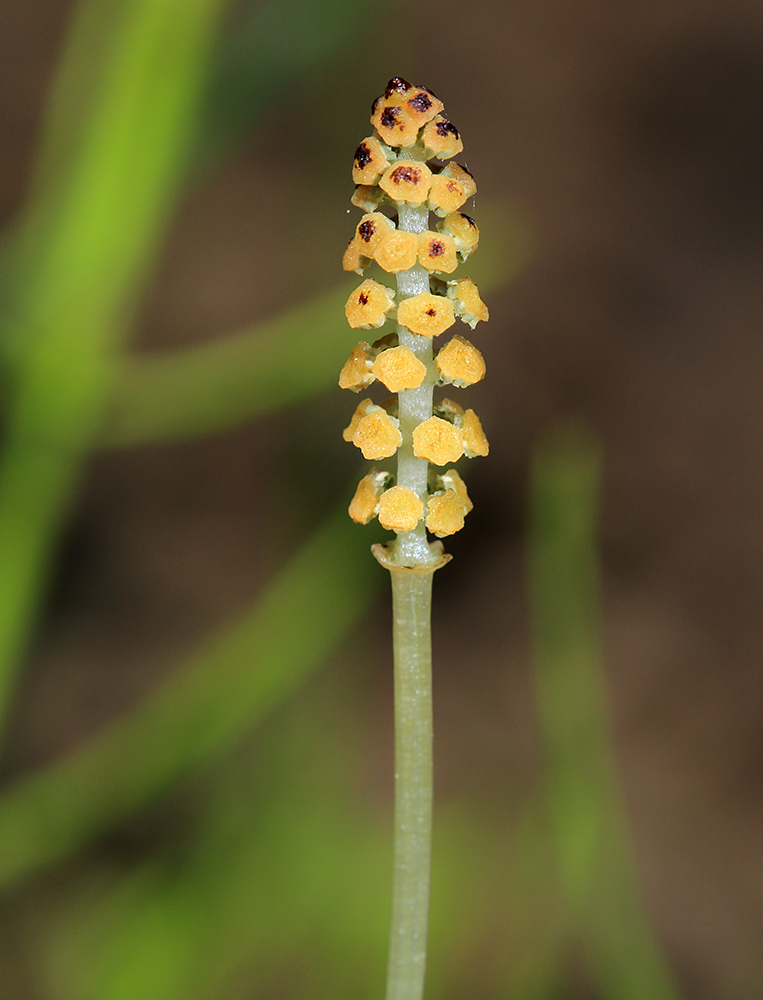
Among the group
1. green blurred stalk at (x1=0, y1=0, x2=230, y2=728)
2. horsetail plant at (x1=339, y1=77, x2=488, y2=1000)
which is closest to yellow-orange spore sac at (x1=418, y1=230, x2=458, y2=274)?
horsetail plant at (x1=339, y1=77, x2=488, y2=1000)

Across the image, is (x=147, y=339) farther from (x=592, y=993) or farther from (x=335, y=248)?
(x=592, y=993)

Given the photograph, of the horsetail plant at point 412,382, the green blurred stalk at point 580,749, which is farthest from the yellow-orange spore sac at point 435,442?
the green blurred stalk at point 580,749

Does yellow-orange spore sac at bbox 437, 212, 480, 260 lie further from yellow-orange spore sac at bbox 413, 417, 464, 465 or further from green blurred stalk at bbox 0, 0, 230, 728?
green blurred stalk at bbox 0, 0, 230, 728

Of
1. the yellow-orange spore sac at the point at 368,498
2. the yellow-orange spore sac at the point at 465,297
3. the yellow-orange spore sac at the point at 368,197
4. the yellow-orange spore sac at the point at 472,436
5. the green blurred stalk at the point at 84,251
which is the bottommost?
the yellow-orange spore sac at the point at 368,498

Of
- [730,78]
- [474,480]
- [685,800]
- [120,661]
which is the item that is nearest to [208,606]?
[120,661]

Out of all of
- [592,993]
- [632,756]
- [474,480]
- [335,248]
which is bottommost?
[592,993]

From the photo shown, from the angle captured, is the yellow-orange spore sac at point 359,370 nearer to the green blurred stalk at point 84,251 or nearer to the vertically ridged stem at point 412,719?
the vertically ridged stem at point 412,719
